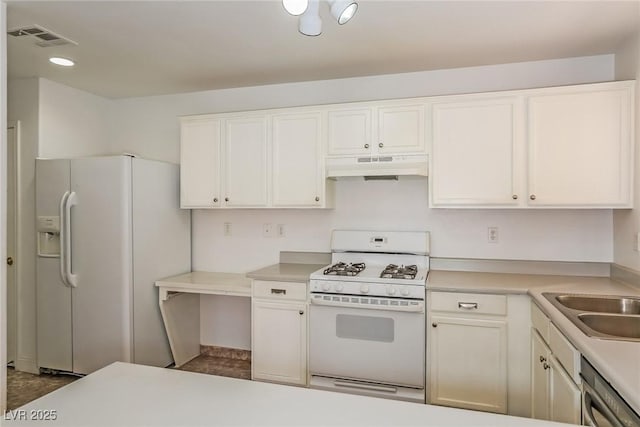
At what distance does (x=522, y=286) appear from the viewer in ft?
8.16

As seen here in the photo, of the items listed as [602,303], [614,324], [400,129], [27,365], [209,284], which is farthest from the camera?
[27,365]

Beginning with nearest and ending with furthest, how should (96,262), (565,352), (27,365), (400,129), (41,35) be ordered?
(565,352) < (41,35) < (400,129) < (96,262) < (27,365)

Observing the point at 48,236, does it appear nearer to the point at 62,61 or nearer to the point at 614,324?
the point at 62,61

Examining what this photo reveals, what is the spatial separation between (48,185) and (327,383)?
264cm

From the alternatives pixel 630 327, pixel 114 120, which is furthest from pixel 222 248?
pixel 630 327

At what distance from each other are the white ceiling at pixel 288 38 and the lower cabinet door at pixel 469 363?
5.83 feet

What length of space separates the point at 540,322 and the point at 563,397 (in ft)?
1.62

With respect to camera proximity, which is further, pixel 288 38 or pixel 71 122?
pixel 71 122

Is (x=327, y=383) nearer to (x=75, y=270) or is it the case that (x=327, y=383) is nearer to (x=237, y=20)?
(x=75, y=270)

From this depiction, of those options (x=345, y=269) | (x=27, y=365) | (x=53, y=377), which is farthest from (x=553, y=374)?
(x=27, y=365)

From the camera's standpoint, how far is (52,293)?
125 inches

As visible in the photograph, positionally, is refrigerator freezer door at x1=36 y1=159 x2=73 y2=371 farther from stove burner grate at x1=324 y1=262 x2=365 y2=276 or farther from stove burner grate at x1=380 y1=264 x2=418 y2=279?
stove burner grate at x1=380 y1=264 x2=418 y2=279

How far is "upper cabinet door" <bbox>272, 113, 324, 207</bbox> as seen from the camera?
304 centimetres

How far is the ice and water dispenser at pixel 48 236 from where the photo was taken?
3143 mm
